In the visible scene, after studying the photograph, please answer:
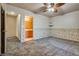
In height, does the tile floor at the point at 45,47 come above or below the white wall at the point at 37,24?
below

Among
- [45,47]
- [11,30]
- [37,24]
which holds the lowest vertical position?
[45,47]

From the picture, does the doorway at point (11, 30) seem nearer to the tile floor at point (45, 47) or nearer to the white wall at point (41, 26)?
the tile floor at point (45, 47)

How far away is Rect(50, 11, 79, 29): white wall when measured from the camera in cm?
203

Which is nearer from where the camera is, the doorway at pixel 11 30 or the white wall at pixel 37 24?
the doorway at pixel 11 30

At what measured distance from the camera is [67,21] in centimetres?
204

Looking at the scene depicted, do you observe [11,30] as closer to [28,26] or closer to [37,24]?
[28,26]

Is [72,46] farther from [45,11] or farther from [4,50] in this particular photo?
[4,50]

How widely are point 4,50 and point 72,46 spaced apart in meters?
1.72

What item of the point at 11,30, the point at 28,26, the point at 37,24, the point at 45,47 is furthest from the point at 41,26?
the point at 11,30

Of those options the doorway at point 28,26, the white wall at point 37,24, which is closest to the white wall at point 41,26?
the white wall at point 37,24

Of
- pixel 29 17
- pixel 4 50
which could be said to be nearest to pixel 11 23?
pixel 29 17

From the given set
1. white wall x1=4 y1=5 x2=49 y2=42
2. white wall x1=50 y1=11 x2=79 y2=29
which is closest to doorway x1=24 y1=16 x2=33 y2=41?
white wall x1=4 y1=5 x2=49 y2=42

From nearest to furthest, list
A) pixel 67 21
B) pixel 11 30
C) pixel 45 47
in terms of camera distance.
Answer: pixel 11 30
pixel 67 21
pixel 45 47

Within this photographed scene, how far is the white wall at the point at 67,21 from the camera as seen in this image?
203 cm
